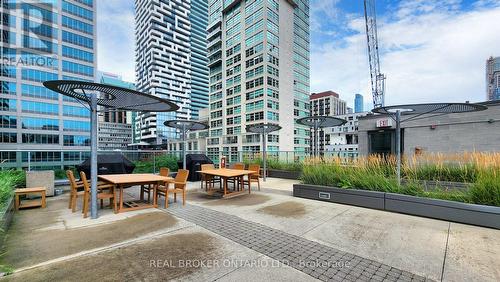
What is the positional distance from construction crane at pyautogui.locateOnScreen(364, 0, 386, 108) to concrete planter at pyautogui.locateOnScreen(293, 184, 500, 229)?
52490 mm

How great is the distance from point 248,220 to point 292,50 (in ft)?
210

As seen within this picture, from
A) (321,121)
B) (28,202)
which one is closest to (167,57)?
(321,121)

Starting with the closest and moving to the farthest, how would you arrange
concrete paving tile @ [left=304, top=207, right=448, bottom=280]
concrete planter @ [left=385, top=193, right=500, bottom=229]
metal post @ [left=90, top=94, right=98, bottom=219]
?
1. concrete paving tile @ [left=304, top=207, right=448, bottom=280]
2. concrete planter @ [left=385, top=193, right=500, bottom=229]
3. metal post @ [left=90, top=94, right=98, bottom=219]

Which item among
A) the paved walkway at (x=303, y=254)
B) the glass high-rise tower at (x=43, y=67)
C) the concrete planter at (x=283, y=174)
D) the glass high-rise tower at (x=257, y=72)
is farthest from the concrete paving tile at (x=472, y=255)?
the glass high-rise tower at (x=43, y=67)

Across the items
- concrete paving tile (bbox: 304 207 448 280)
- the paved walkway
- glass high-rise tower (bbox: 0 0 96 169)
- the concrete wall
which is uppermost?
glass high-rise tower (bbox: 0 0 96 169)

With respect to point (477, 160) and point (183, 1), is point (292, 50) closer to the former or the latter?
point (477, 160)

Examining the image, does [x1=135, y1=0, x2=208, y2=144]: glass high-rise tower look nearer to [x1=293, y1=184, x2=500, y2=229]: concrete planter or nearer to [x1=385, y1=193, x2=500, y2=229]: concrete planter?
[x1=293, y1=184, x2=500, y2=229]: concrete planter

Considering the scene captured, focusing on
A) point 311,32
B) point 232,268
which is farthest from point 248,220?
point 311,32

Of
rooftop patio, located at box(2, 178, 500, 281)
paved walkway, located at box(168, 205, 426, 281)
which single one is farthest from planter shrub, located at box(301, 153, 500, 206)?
paved walkway, located at box(168, 205, 426, 281)

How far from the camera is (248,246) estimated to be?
11.1 feet

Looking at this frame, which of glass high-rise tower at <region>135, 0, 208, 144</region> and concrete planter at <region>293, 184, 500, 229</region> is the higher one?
glass high-rise tower at <region>135, 0, 208, 144</region>

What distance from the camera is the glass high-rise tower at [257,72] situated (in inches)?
2098

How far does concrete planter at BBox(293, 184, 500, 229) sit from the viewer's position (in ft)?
13.6

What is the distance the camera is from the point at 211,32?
69375 mm
